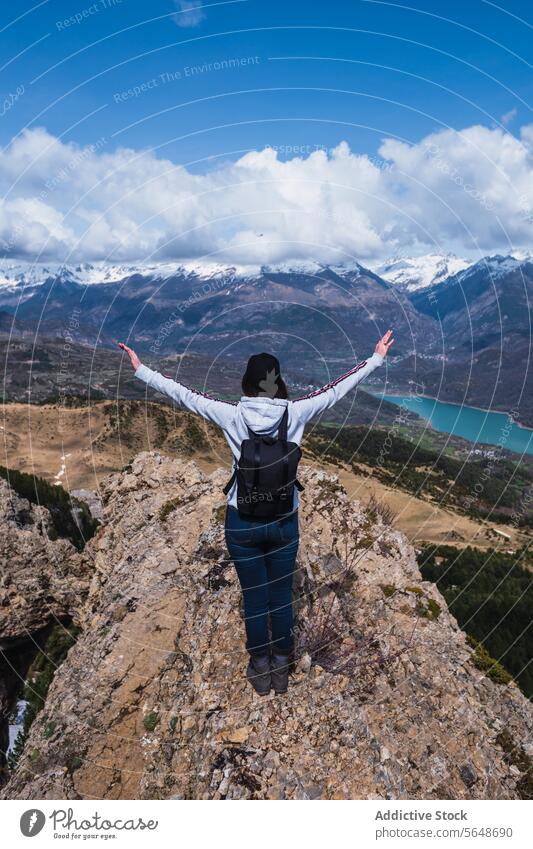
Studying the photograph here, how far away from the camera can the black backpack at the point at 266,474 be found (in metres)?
5.23

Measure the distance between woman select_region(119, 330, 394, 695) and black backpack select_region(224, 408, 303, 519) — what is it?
8 cm

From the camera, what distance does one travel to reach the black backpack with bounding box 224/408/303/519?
17.2 feet

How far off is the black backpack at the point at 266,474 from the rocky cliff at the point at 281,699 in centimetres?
266

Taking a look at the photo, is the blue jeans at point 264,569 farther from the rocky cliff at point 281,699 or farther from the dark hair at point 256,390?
the dark hair at point 256,390

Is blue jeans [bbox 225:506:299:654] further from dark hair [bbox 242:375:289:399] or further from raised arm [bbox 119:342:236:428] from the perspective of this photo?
dark hair [bbox 242:375:289:399]

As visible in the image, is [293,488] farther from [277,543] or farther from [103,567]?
[103,567]

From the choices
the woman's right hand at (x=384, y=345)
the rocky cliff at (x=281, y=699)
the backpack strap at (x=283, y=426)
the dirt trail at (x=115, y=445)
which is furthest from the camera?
the dirt trail at (x=115, y=445)

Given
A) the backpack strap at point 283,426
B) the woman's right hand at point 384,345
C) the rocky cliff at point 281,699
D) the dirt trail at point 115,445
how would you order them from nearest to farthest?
the backpack strap at point 283,426 → the rocky cliff at point 281,699 → the woman's right hand at point 384,345 → the dirt trail at point 115,445

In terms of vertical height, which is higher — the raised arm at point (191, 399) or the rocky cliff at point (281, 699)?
the raised arm at point (191, 399)

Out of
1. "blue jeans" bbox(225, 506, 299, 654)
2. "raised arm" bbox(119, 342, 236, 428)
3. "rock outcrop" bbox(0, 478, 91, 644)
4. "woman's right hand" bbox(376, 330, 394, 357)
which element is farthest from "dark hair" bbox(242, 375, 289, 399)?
"rock outcrop" bbox(0, 478, 91, 644)

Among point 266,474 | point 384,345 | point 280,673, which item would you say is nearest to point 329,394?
point 266,474

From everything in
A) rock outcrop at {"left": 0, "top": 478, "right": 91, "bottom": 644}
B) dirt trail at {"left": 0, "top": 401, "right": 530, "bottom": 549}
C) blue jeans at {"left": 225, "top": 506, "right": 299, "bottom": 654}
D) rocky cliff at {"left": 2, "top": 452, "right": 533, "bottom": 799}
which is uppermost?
blue jeans at {"left": 225, "top": 506, "right": 299, "bottom": 654}

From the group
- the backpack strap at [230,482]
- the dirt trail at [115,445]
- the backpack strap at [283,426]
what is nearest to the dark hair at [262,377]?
the backpack strap at [283,426]

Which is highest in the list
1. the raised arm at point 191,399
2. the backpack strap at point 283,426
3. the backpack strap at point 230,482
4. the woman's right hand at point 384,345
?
the woman's right hand at point 384,345
